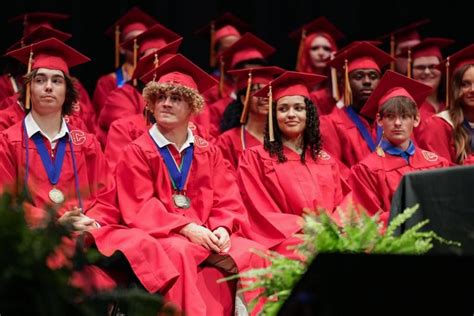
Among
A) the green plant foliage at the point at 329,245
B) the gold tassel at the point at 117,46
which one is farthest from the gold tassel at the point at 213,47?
the green plant foliage at the point at 329,245

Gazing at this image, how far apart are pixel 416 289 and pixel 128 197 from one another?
275 centimetres

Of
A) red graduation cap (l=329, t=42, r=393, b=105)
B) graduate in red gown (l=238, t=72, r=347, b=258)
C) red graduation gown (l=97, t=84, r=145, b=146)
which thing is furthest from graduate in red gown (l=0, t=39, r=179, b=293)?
red graduation cap (l=329, t=42, r=393, b=105)

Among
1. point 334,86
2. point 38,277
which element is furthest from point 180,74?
point 38,277

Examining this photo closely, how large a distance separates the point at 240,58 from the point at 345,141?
1.36 m

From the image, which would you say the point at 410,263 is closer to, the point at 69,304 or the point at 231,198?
the point at 69,304

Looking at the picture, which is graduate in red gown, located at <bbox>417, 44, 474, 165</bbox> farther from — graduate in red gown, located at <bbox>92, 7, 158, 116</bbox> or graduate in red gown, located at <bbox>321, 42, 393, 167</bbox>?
A: graduate in red gown, located at <bbox>92, 7, 158, 116</bbox>

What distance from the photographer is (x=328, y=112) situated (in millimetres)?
6988

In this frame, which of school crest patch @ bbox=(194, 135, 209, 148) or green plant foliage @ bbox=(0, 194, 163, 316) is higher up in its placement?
school crest patch @ bbox=(194, 135, 209, 148)

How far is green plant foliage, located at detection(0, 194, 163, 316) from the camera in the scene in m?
1.98

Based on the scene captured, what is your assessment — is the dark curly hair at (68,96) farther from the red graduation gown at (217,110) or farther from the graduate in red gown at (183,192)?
the red graduation gown at (217,110)

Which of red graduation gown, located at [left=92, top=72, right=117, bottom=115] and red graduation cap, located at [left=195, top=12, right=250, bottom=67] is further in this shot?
red graduation cap, located at [left=195, top=12, right=250, bottom=67]

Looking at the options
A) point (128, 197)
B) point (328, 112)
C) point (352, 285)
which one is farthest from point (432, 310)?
point (328, 112)

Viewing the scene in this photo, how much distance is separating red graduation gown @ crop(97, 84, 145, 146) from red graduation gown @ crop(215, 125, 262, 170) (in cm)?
72

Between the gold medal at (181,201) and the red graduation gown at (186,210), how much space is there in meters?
0.03
